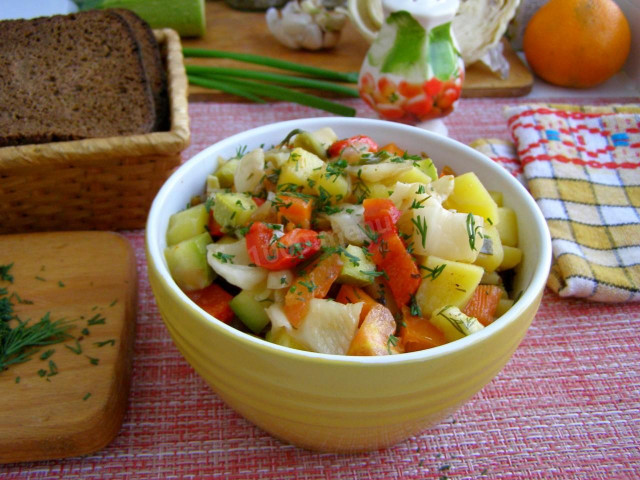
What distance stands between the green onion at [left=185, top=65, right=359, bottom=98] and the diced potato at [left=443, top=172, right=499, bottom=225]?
118cm

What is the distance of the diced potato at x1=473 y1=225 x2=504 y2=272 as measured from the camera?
3.73 ft

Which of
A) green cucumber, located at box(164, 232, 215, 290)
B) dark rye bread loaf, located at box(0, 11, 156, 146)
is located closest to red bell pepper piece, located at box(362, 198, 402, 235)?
green cucumber, located at box(164, 232, 215, 290)

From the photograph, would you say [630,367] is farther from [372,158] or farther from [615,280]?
[372,158]

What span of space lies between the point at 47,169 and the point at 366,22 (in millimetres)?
1439

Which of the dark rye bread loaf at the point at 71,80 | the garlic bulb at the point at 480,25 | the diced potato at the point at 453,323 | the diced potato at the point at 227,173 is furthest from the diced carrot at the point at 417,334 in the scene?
the garlic bulb at the point at 480,25

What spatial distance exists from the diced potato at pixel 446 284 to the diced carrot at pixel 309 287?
0.51 ft

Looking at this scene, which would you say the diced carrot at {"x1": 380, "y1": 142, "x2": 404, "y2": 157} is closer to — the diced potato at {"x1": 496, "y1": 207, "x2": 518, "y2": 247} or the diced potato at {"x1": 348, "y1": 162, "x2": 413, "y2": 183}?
the diced potato at {"x1": 348, "y1": 162, "x2": 413, "y2": 183}

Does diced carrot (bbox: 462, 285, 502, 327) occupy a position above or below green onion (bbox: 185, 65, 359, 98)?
Result: above

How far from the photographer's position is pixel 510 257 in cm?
120

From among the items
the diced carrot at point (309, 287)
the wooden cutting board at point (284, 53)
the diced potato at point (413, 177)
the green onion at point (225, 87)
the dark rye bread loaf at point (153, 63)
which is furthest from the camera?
the wooden cutting board at point (284, 53)

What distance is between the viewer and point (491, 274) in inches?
45.8

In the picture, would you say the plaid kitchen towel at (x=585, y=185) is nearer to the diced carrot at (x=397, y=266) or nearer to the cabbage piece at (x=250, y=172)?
the diced carrot at (x=397, y=266)

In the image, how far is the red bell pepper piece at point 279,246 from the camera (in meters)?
1.05

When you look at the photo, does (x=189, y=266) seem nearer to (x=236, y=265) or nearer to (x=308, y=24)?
(x=236, y=265)
